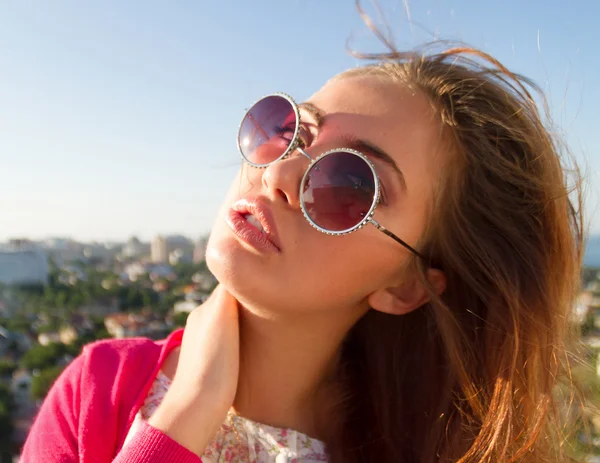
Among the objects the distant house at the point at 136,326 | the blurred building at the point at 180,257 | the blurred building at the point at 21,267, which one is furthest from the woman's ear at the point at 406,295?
the blurred building at the point at 180,257

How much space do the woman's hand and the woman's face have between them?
0.13 meters

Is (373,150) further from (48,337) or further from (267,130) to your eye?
(48,337)

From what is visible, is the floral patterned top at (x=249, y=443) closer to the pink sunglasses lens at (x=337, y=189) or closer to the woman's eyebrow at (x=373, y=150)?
the pink sunglasses lens at (x=337, y=189)

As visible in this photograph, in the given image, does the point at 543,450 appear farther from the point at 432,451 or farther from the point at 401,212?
the point at 401,212

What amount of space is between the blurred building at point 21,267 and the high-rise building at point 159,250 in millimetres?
23666

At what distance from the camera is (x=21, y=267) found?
138 feet

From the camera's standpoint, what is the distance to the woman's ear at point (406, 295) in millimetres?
1387

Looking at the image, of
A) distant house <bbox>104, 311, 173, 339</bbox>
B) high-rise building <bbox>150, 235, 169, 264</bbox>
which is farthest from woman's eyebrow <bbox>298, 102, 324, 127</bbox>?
high-rise building <bbox>150, 235, 169, 264</bbox>

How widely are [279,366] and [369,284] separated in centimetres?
34

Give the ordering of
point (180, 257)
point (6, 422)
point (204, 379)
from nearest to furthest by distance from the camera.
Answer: point (204, 379), point (6, 422), point (180, 257)

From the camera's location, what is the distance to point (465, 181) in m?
1.36

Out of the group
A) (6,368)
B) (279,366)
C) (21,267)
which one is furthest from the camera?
(21,267)

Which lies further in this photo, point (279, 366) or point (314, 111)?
point (279, 366)

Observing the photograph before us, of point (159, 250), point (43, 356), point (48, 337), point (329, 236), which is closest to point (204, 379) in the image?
point (329, 236)
